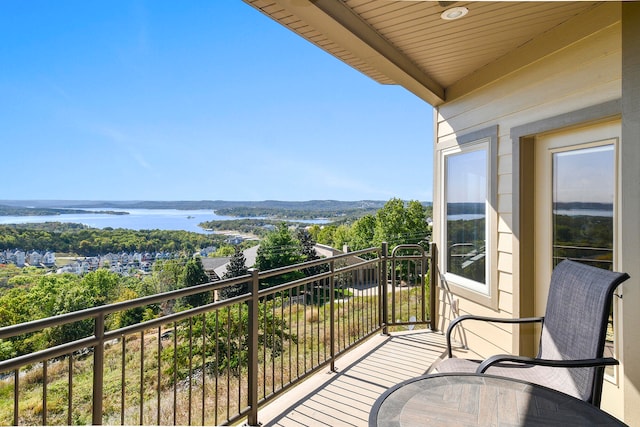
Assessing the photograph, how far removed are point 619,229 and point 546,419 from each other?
156cm

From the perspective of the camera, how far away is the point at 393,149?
4209 centimetres

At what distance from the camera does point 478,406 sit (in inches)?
54.3

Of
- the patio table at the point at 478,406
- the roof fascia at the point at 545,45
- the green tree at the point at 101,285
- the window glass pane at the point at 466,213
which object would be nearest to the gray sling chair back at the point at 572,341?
the patio table at the point at 478,406

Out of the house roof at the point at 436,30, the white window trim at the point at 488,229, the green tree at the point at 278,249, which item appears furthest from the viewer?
the green tree at the point at 278,249

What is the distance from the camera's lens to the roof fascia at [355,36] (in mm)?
2107

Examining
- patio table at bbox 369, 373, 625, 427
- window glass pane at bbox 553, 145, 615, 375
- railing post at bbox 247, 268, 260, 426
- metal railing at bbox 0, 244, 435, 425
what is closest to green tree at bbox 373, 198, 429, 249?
metal railing at bbox 0, 244, 435, 425

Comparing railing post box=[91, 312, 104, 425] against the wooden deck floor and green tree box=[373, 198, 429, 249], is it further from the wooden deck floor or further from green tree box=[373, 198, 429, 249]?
green tree box=[373, 198, 429, 249]

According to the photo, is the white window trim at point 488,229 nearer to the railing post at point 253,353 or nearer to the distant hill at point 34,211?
the railing post at point 253,353

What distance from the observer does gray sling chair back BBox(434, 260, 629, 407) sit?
1.69 metres

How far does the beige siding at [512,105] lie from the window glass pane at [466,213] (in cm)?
22

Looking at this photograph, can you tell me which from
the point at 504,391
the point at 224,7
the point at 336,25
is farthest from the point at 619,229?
the point at 224,7

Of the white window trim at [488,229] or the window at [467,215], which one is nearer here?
the white window trim at [488,229]

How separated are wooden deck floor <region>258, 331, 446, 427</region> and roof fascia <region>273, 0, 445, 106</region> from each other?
2.54 metres

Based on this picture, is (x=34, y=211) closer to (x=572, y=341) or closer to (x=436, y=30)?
(x=436, y=30)
